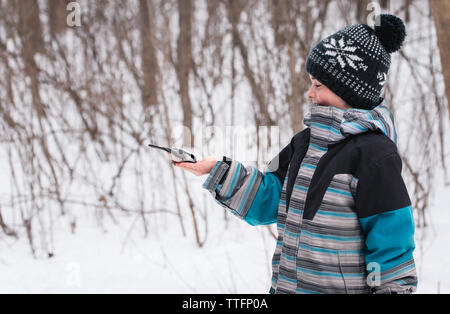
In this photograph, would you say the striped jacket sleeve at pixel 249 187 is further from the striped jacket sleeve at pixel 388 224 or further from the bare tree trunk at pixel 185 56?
the bare tree trunk at pixel 185 56

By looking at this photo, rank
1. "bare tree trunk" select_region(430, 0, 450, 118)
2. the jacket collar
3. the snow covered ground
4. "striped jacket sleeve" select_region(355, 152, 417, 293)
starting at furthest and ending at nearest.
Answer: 1. the snow covered ground
2. "bare tree trunk" select_region(430, 0, 450, 118)
3. the jacket collar
4. "striped jacket sleeve" select_region(355, 152, 417, 293)

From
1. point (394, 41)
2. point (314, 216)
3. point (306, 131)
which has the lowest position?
point (314, 216)

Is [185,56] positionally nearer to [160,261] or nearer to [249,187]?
Answer: [160,261]

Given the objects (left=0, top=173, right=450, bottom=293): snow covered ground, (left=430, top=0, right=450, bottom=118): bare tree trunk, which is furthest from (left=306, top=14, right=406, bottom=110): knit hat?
(left=0, top=173, right=450, bottom=293): snow covered ground

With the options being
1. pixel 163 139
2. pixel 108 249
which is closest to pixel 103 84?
pixel 163 139

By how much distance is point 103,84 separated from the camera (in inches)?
205

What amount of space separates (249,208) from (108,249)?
8.35 feet

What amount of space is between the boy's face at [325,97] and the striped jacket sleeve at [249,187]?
0.68 ft

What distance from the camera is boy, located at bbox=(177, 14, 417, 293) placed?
1320mm

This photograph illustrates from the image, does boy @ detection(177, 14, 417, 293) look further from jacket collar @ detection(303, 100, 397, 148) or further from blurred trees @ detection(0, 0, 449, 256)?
blurred trees @ detection(0, 0, 449, 256)

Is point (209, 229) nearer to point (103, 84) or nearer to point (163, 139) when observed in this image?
point (163, 139)

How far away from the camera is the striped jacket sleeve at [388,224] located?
130 centimetres

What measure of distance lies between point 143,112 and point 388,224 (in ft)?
13.2

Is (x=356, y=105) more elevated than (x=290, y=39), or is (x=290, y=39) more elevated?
(x=290, y=39)
